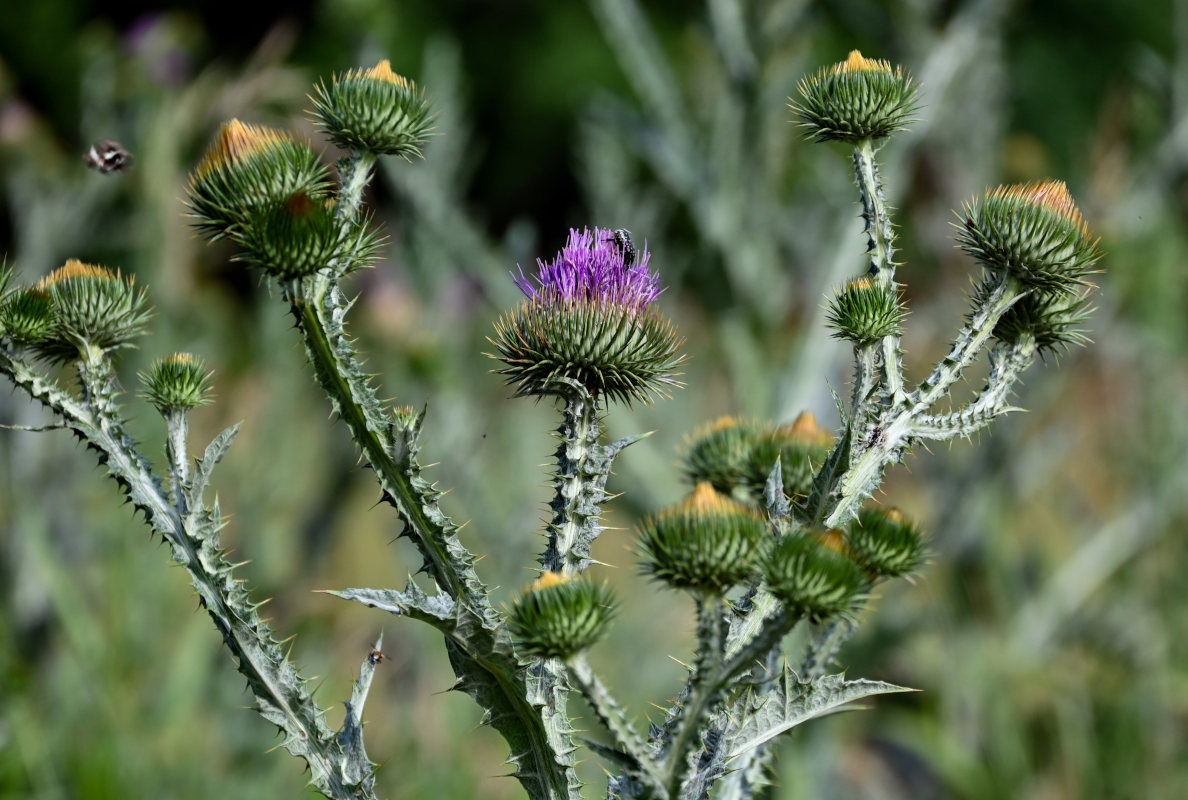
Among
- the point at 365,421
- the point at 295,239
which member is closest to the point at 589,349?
the point at 365,421

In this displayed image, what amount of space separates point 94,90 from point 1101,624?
6.87 meters

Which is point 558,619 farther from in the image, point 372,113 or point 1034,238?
point 1034,238

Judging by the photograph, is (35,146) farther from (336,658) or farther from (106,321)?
(106,321)

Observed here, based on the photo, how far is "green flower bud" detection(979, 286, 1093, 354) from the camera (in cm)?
172

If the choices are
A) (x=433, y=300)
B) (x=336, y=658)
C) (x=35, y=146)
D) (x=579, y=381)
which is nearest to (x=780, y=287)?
(x=433, y=300)

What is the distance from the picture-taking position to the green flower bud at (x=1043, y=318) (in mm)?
1724

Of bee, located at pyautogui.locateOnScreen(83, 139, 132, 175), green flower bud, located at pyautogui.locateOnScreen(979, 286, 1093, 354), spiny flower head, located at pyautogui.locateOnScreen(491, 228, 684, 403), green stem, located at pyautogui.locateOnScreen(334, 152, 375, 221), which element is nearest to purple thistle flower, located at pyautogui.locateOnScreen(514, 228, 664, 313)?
spiny flower head, located at pyautogui.locateOnScreen(491, 228, 684, 403)

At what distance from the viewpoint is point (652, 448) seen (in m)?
Answer: 4.95

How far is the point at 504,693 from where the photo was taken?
144cm

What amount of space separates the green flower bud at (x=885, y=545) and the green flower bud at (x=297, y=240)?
806 mm

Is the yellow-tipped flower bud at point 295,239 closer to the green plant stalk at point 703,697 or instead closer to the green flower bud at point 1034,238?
the green plant stalk at point 703,697

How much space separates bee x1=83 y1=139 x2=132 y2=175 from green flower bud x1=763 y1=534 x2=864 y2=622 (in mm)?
1873

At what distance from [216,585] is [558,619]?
0.53m

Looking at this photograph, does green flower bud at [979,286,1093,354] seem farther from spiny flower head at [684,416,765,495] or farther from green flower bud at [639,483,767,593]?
green flower bud at [639,483,767,593]
